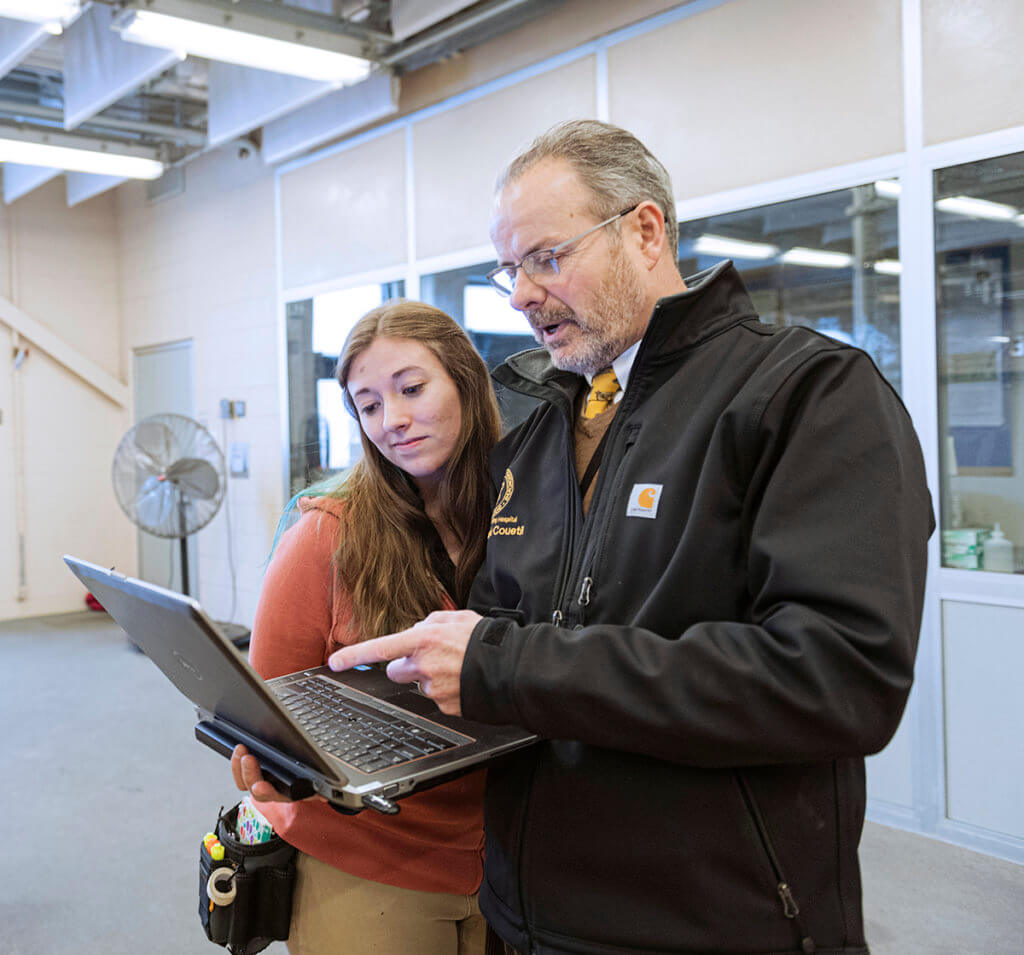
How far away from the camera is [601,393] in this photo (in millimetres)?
1194

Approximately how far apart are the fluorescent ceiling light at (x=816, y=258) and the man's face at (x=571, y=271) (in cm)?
232

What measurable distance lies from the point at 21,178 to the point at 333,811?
22.7ft

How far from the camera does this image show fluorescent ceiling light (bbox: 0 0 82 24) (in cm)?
351

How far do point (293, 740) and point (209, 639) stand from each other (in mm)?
132

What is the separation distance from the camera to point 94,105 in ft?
16.1

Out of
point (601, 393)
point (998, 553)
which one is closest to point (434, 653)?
point (601, 393)

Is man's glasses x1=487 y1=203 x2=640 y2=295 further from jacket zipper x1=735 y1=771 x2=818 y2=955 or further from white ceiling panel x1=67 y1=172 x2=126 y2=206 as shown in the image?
white ceiling panel x1=67 y1=172 x2=126 y2=206

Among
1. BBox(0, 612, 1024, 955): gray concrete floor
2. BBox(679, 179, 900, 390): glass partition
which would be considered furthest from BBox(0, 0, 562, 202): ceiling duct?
BBox(0, 612, 1024, 955): gray concrete floor

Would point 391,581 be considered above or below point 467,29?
below

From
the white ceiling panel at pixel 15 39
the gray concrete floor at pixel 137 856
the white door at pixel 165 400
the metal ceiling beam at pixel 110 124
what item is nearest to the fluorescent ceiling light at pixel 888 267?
the gray concrete floor at pixel 137 856

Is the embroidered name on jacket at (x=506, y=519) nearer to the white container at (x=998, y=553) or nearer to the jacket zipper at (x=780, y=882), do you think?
the jacket zipper at (x=780, y=882)

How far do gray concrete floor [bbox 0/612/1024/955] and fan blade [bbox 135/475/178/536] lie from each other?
1318mm

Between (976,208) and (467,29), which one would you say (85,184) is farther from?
(976,208)

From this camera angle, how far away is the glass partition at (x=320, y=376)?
5180 millimetres
